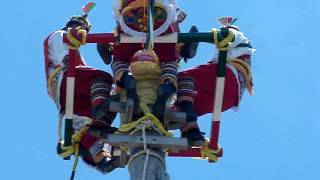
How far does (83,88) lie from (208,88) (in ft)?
4.94

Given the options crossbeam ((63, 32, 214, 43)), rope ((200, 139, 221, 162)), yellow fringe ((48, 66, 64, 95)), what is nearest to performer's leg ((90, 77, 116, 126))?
yellow fringe ((48, 66, 64, 95))

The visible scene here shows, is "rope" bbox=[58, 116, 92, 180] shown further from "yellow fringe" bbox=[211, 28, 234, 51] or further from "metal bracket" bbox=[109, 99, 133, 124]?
"yellow fringe" bbox=[211, 28, 234, 51]

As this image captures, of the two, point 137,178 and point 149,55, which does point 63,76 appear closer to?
point 149,55

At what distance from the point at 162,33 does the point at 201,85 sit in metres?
1.06

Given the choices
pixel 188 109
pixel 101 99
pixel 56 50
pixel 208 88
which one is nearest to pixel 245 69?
pixel 208 88

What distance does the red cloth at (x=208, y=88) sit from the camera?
477 inches

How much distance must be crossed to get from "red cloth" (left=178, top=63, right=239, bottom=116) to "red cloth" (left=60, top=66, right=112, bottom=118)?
103 centimetres

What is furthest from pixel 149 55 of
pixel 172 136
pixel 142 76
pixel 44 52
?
pixel 44 52

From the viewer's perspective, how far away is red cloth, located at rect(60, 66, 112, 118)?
12.0m

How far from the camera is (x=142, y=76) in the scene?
11047mm

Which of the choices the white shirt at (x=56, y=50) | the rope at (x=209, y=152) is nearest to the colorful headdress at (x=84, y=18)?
the white shirt at (x=56, y=50)

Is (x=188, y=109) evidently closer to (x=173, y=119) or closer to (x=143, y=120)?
(x=173, y=119)

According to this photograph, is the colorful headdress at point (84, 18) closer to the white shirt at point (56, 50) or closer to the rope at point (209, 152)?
the white shirt at point (56, 50)

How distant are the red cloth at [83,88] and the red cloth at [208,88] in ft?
3.37
